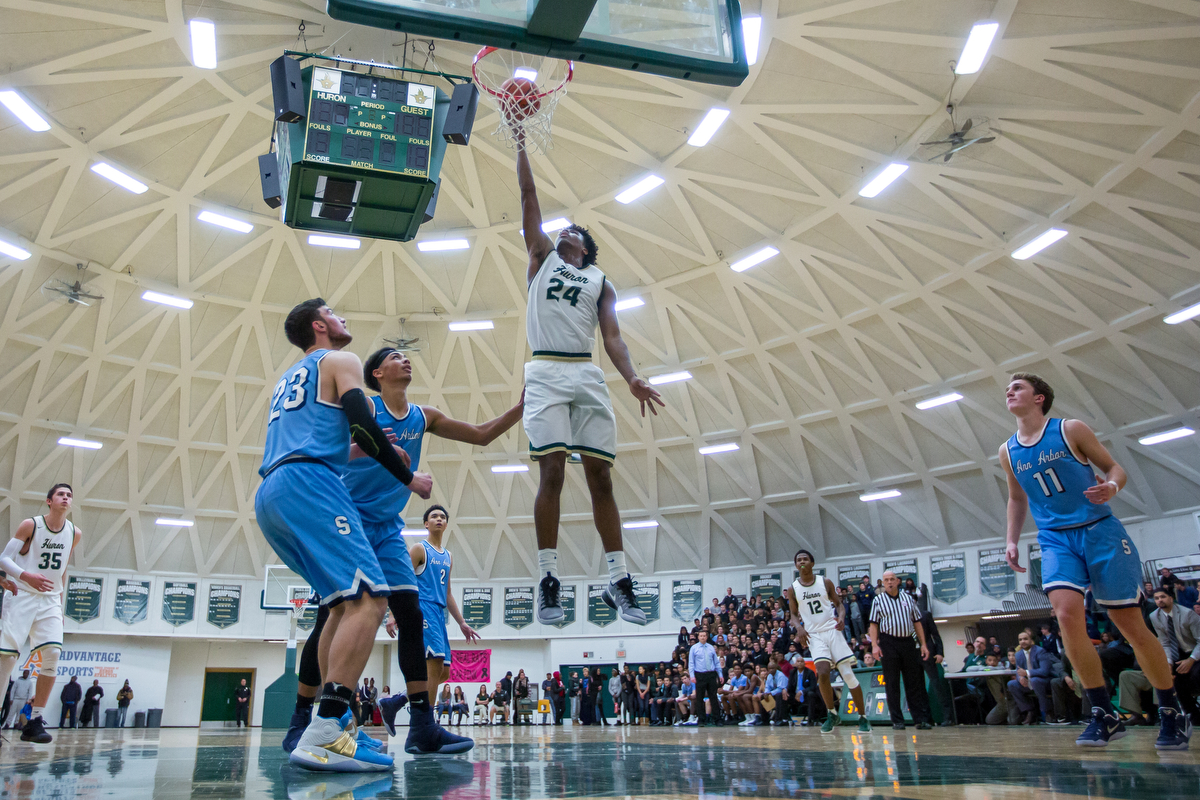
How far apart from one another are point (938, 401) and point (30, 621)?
21.7 m

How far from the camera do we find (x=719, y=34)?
20.2 feet

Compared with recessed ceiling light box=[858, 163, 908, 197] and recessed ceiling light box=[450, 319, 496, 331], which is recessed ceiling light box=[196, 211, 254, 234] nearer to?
recessed ceiling light box=[450, 319, 496, 331]

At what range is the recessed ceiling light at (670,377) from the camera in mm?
25531

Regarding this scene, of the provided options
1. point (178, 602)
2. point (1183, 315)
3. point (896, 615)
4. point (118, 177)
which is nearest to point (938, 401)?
point (1183, 315)

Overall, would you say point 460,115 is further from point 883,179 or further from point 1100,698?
point 883,179

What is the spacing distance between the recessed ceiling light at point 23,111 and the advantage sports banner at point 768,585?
24540 millimetres

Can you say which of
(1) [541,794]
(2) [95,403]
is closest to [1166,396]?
(1) [541,794]

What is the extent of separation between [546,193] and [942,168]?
919 cm

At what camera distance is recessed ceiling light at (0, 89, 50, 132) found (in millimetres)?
15750

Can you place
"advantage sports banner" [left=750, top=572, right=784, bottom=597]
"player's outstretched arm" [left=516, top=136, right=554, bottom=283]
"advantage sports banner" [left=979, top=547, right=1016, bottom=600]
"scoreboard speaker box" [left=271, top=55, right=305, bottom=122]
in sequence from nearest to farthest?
"player's outstretched arm" [left=516, top=136, right=554, bottom=283]
"scoreboard speaker box" [left=271, top=55, right=305, bottom=122]
"advantage sports banner" [left=979, top=547, right=1016, bottom=600]
"advantage sports banner" [left=750, top=572, right=784, bottom=597]

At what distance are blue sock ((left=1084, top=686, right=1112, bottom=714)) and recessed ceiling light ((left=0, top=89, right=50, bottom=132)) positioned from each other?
64.5 ft

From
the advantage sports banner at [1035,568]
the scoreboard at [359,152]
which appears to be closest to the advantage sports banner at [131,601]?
the scoreboard at [359,152]

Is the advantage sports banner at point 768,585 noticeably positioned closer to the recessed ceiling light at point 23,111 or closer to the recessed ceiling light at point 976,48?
the recessed ceiling light at point 976,48

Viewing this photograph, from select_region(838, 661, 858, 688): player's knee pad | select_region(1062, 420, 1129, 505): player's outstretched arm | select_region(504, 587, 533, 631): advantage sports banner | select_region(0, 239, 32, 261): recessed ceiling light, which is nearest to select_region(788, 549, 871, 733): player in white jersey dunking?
select_region(838, 661, 858, 688): player's knee pad
